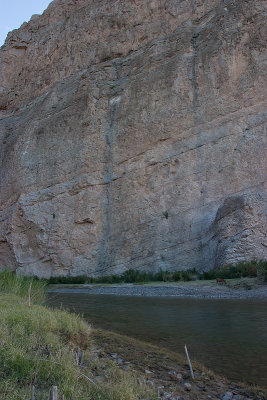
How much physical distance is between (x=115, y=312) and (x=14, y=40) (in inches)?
1516

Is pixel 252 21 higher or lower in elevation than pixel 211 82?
higher

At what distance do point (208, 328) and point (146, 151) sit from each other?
18605mm

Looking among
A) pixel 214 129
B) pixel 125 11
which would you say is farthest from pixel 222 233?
pixel 125 11

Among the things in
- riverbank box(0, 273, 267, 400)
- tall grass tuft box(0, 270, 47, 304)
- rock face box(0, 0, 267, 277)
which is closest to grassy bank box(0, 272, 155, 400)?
riverbank box(0, 273, 267, 400)

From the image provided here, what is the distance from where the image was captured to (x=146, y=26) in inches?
1252

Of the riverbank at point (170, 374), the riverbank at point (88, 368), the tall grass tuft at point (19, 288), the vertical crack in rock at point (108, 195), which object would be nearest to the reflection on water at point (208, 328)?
the riverbank at point (170, 374)

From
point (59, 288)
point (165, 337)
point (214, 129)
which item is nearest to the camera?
point (165, 337)

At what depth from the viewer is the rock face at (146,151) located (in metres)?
22.3

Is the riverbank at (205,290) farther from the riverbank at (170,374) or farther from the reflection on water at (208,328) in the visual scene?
the riverbank at (170,374)

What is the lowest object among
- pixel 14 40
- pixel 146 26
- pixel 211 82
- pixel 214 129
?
pixel 214 129

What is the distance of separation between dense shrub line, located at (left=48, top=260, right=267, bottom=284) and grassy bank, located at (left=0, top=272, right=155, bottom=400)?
11.0 m

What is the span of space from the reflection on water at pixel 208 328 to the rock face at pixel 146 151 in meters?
7.38

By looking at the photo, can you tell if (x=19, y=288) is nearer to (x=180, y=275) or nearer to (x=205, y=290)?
(x=205, y=290)

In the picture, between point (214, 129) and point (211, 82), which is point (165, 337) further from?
point (211, 82)
